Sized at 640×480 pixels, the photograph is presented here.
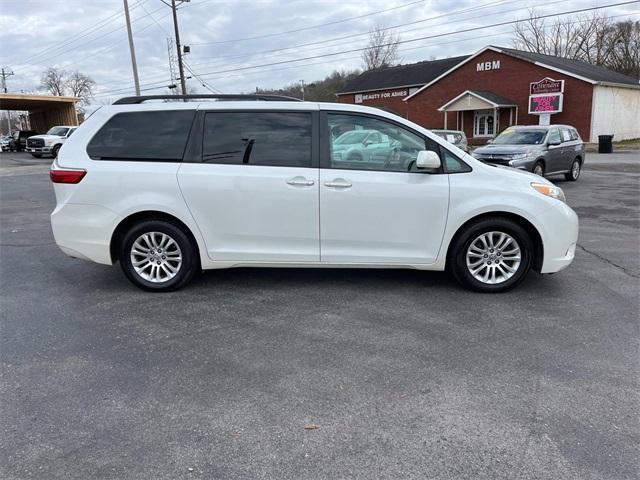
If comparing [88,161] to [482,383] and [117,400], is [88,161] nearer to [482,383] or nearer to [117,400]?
[117,400]

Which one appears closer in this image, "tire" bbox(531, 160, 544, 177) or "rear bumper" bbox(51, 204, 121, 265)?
"rear bumper" bbox(51, 204, 121, 265)

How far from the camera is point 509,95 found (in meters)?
36.1

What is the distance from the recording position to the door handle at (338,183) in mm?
4840

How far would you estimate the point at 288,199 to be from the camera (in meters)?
4.88

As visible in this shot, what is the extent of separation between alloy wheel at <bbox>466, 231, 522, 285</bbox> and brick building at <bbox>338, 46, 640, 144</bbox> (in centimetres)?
3226

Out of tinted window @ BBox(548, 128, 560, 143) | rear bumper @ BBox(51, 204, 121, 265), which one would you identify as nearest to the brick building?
tinted window @ BBox(548, 128, 560, 143)

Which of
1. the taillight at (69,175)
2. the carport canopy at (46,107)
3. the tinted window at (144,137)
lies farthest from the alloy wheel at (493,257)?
the carport canopy at (46,107)

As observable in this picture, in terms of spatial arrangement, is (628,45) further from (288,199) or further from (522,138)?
(288,199)

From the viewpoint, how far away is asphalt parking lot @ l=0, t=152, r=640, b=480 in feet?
8.70

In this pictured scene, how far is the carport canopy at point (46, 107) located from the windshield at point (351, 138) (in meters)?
37.3

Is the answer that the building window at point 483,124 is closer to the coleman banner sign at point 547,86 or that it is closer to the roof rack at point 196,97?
the coleman banner sign at point 547,86

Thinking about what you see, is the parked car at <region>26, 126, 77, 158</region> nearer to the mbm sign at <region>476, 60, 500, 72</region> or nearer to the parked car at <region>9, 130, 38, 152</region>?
the parked car at <region>9, 130, 38, 152</region>

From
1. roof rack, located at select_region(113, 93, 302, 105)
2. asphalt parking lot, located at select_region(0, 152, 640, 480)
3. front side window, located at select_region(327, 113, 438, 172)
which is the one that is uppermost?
roof rack, located at select_region(113, 93, 302, 105)

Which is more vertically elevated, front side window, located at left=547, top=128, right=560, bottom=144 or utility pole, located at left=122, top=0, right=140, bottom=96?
utility pole, located at left=122, top=0, right=140, bottom=96
